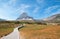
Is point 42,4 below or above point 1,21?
above

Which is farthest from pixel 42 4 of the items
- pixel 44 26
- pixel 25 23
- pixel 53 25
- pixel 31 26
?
pixel 25 23

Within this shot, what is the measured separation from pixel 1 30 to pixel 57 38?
152 inches

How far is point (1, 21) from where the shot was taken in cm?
1052

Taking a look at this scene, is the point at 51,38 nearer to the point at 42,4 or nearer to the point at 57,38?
the point at 57,38

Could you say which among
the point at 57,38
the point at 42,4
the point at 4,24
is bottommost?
the point at 57,38

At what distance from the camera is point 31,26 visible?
15.4 m

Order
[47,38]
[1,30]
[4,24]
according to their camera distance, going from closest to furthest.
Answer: [47,38] → [1,30] → [4,24]

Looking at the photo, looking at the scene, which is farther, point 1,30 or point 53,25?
point 53,25

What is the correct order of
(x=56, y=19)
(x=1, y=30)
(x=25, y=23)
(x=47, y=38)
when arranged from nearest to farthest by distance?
1. (x=47, y=38)
2. (x=1, y=30)
3. (x=56, y=19)
4. (x=25, y=23)

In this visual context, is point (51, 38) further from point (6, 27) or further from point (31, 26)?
point (31, 26)

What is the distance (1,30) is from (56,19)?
4942 mm

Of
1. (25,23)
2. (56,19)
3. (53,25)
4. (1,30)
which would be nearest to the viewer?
(1,30)

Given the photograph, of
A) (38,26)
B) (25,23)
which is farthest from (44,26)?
(25,23)

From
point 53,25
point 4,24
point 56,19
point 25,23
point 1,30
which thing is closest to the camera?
point 1,30
